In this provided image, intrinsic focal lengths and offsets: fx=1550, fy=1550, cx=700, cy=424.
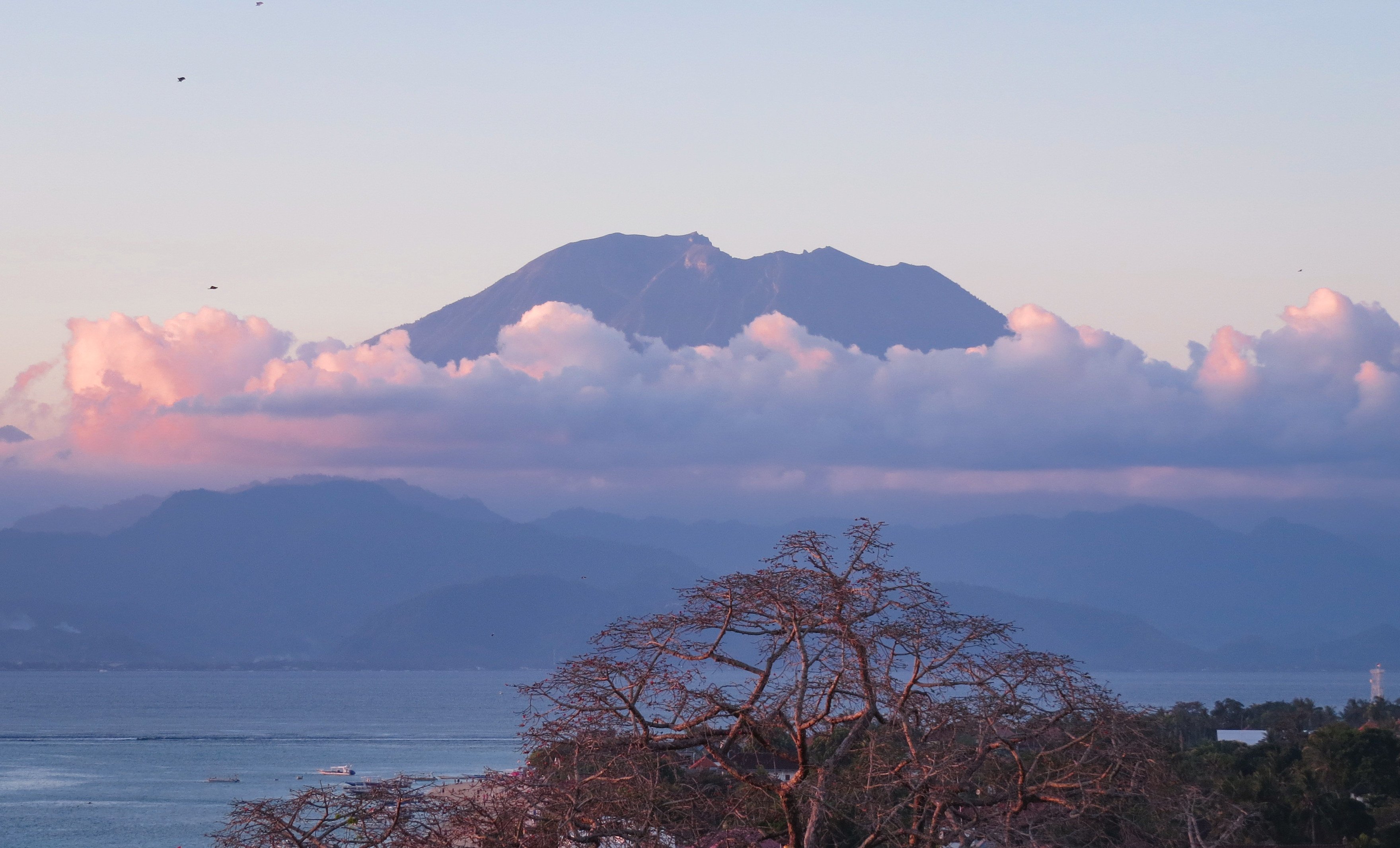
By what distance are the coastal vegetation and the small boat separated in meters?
86.2

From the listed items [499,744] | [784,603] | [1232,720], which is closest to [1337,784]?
[784,603]

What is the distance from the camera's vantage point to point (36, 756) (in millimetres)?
121938

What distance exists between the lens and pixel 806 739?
42.8 ft

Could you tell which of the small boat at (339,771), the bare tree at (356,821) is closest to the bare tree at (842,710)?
the bare tree at (356,821)

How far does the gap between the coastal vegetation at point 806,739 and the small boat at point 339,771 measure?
86.2 metres

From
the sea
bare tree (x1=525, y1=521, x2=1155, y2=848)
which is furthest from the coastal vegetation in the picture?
the sea

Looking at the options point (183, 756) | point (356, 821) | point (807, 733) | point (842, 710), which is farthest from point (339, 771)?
point (842, 710)

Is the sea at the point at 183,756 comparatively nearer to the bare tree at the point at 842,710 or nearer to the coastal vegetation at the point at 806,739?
the coastal vegetation at the point at 806,739

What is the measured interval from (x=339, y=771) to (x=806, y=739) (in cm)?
8754

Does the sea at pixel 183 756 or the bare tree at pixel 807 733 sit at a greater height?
the bare tree at pixel 807 733

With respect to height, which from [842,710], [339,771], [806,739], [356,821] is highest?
[842,710]

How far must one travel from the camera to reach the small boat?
95.8m

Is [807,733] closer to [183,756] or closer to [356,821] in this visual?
[356,821]

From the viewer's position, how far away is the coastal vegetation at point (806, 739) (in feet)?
40.7
